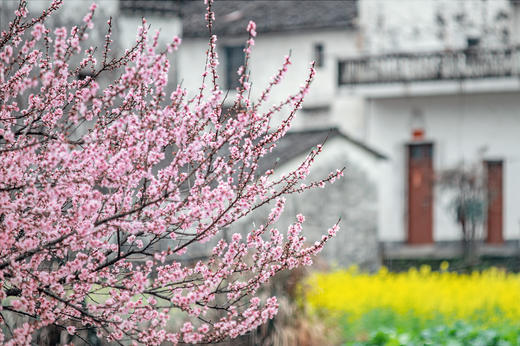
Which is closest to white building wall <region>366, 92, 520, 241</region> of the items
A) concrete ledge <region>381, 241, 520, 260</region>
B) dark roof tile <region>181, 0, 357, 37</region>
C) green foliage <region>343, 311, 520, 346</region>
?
concrete ledge <region>381, 241, 520, 260</region>

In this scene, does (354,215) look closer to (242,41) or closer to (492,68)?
(492,68)

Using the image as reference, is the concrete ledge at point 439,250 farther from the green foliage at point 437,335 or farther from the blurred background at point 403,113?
the green foliage at point 437,335

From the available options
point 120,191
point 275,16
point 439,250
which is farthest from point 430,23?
point 120,191

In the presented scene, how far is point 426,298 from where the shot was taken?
40.6ft

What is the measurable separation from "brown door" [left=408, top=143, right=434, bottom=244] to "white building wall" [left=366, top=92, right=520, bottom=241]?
0.18 metres

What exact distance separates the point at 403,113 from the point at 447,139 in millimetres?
1275

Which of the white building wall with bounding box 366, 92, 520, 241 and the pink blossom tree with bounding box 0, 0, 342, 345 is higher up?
the white building wall with bounding box 366, 92, 520, 241

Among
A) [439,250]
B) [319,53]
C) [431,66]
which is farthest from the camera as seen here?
[319,53]

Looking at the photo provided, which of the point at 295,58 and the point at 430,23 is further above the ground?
the point at 430,23

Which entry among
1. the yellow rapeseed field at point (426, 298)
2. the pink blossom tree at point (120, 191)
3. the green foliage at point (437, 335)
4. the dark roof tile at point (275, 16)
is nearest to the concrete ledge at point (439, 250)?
the dark roof tile at point (275, 16)

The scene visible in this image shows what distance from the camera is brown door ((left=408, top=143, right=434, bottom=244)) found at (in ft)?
80.4

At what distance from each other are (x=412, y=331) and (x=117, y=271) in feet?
21.1

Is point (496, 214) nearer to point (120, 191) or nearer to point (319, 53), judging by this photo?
point (319, 53)

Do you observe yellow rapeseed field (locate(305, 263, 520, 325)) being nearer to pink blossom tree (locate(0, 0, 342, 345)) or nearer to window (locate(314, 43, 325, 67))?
pink blossom tree (locate(0, 0, 342, 345))
